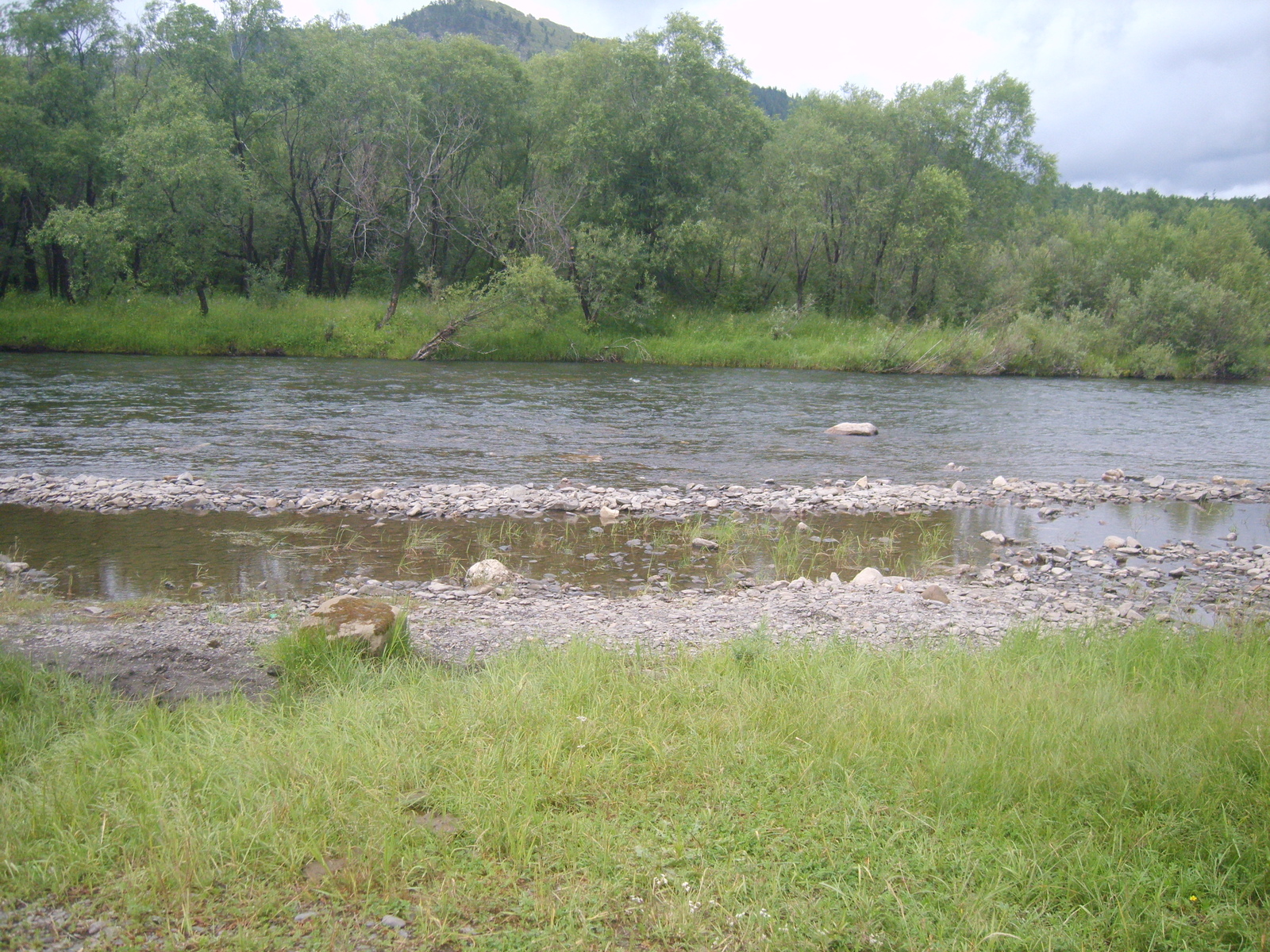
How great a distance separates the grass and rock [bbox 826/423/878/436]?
49.7 ft

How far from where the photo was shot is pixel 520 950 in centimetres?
304

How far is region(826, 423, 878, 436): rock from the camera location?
2027 centimetres

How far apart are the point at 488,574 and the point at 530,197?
120ft

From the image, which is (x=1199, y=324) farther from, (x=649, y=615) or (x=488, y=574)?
(x=488, y=574)

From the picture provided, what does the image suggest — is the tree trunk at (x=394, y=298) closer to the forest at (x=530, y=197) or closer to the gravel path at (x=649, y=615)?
the forest at (x=530, y=197)

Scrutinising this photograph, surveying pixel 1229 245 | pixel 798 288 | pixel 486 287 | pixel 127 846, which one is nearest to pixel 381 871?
pixel 127 846

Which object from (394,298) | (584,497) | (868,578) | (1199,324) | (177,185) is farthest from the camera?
(1199,324)

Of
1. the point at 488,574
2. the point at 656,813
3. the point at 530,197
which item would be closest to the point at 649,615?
the point at 488,574

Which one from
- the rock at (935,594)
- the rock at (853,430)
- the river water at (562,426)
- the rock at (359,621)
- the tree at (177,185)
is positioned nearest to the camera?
the rock at (359,621)

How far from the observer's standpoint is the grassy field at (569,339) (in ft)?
110

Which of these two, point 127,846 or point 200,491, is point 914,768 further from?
point 200,491

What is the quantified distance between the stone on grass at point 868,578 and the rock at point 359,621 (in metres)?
5.28

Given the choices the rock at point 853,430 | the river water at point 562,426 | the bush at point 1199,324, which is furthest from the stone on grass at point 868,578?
the bush at point 1199,324

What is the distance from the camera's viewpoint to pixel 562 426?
67.2 feet
